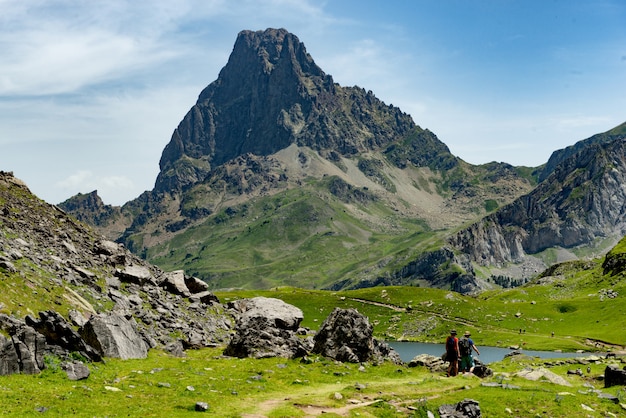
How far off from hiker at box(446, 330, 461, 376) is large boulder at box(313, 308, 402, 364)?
935 cm

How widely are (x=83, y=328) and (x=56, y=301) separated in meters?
10.2

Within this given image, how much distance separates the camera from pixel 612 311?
17325 centimetres

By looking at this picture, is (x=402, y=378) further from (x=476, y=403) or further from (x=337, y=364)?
(x=476, y=403)

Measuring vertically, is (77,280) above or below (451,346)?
above

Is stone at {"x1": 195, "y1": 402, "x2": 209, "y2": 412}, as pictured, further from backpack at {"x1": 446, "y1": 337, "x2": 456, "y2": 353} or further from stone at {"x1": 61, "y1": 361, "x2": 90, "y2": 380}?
backpack at {"x1": 446, "y1": 337, "x2": 456, "y2": 353}

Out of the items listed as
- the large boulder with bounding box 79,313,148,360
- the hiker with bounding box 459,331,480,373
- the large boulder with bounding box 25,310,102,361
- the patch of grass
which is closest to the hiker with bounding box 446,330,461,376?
the hiker with bounding box 459,331,480,373

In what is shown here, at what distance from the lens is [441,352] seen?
148250mm

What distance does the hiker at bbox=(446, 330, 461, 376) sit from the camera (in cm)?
4594

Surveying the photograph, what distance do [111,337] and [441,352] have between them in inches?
4654

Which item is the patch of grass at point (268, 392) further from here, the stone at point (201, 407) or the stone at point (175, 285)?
the stone at point (175, 285)

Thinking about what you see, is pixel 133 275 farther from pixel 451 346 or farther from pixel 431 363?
pixel 451 346

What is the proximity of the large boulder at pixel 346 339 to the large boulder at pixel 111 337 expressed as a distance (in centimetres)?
1782

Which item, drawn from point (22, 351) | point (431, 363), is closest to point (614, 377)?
point (431, 363)

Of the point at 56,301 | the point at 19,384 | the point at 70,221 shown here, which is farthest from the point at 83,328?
the point at 70,221
